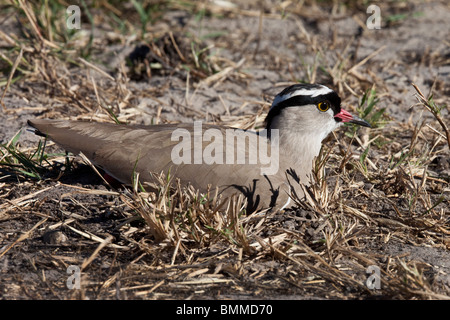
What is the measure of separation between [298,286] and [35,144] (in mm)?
2848

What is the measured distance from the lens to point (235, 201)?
4.11 meters

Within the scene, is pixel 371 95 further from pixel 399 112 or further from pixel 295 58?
pixel 295 58

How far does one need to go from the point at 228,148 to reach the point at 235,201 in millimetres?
504

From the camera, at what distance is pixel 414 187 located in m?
4.45

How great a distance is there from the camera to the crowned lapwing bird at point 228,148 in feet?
14.2

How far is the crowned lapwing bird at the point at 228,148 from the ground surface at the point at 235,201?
0.64ft
